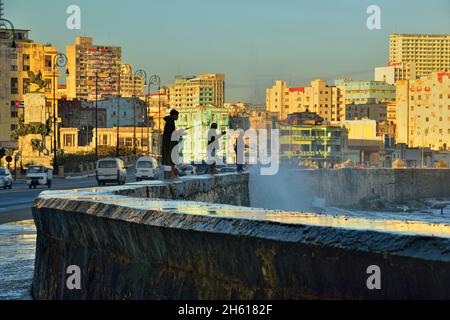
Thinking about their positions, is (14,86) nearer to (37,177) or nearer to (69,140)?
(69,140)

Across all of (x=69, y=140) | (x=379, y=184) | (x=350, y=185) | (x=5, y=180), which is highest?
(x=5, y=180)

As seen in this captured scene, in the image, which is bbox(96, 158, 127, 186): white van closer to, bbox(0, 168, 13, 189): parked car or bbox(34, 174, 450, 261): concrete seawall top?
bbox(0, 168, 13, 189): parked car

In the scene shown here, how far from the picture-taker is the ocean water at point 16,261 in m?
10.7

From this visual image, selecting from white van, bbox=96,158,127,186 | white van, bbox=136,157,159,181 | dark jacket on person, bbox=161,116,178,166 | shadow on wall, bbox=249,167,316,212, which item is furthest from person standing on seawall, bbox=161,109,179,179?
white van, bbox=136,157,159,181

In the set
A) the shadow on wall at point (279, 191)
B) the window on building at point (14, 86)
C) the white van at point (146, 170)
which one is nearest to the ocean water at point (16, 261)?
the shadow on wall at point (279, 191)

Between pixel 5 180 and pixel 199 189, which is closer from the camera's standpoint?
pixel 199 189

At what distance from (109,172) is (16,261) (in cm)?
4970

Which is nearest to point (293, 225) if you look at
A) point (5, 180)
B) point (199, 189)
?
point (199, 189)

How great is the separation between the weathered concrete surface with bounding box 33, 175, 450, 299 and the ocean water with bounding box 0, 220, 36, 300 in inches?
91.7

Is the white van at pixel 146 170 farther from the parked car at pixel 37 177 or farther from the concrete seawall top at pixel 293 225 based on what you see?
the concrete seawall top at pixel 293 225

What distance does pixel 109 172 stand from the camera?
208 ft

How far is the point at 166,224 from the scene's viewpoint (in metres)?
6.27

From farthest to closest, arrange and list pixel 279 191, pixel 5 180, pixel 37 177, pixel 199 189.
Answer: pixel 37 177
pixel 5 180
pixel 279 191
pixel 199 189
